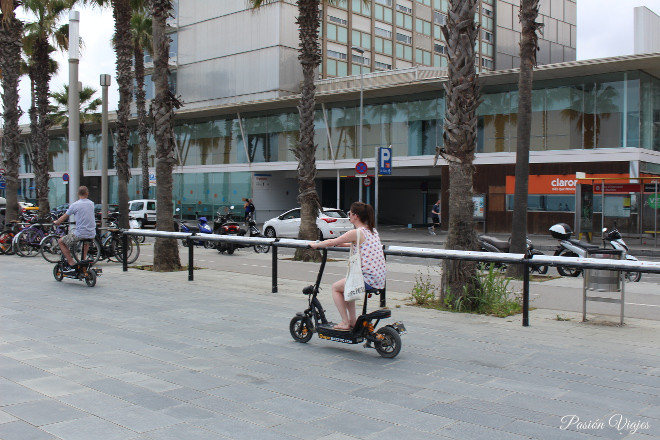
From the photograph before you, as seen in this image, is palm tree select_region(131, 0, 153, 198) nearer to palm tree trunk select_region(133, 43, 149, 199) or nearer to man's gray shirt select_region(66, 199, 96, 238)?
palm tree trunk select_region(133, 43, 149, 199)

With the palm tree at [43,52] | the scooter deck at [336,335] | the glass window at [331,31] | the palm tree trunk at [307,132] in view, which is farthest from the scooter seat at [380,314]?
the glass window at [331,31]

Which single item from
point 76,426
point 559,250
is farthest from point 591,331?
point 559,250

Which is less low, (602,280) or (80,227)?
(80,227)

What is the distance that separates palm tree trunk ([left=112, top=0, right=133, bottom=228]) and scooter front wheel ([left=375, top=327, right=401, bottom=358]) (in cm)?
2018

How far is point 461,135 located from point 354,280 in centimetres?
390

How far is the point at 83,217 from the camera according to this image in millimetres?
11961

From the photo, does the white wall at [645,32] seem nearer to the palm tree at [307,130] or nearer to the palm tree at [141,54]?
the palm tree at [307,130]

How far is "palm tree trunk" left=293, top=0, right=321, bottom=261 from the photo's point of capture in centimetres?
1866

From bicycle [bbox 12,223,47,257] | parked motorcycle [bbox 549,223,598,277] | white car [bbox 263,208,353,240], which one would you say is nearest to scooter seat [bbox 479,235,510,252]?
parked motorcycle [bbox 549,223,598,277]

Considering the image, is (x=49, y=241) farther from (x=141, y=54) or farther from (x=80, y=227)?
(x=141, y=54)

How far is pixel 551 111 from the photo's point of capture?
29328 mm

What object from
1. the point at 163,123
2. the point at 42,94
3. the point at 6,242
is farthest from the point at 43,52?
the point at 163,123

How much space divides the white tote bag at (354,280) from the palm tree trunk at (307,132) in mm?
11981

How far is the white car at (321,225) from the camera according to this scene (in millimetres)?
24609
